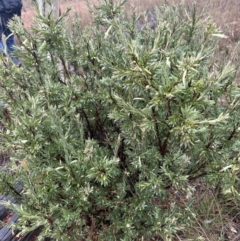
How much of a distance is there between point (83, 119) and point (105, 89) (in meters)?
0.30

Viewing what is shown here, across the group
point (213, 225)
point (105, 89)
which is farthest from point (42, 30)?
point (213, 225)

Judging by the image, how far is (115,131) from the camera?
1838mm

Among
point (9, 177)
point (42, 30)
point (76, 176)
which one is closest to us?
point (76, 176)

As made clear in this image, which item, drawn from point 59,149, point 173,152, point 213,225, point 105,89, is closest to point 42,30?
point 105,89

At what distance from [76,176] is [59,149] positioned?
159mm

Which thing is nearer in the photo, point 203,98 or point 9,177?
point 203,98

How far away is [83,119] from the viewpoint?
5.98ft

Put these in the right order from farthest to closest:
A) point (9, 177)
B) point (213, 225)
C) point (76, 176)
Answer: point (213, 225) < point (9, 177) < point (76, 176)

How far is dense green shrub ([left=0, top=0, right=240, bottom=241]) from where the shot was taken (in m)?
1.26

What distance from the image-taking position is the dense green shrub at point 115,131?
1265mm

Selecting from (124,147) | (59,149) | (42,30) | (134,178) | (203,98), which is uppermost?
(42,30)

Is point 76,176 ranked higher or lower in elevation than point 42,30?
lower

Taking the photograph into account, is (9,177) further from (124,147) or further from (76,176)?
(124,147)

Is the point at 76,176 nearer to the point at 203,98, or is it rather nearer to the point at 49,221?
the point at 49,221
